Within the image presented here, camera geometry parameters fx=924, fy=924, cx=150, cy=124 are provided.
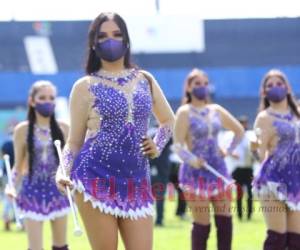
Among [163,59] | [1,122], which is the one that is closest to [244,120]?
[1,122]

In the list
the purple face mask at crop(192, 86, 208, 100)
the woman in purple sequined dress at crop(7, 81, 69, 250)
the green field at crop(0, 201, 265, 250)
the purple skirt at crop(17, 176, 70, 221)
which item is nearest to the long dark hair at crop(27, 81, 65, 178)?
the woman in purple sequined dress at crop(7, 81, 69, 250)

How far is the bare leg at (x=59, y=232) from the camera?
336 inches

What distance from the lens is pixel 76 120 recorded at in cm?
569

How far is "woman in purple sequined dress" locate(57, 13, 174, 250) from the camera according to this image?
555 cm

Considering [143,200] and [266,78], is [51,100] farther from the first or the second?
[143,200]

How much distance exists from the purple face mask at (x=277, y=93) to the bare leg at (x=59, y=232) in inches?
87.9

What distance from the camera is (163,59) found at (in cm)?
4600

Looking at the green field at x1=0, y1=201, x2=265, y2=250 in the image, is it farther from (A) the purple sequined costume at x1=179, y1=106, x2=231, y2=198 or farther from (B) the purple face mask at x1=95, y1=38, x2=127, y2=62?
(B) the purple face mask at x1=95, y1=38, x2=127, y2=62

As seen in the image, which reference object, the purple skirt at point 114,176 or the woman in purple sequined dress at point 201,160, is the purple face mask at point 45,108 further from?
the purple skirt at point 114,176

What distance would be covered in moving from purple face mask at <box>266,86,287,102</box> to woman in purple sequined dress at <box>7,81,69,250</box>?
2012 millimetres

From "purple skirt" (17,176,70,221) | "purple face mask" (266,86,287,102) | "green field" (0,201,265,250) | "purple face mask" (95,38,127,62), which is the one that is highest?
"purple face mask" (95,38,127,62)

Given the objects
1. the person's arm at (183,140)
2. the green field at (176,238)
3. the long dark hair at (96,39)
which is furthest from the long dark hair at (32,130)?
the long dark hair at (96,39)

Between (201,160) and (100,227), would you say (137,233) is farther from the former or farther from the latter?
(201,160)

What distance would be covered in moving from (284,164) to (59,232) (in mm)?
2171
